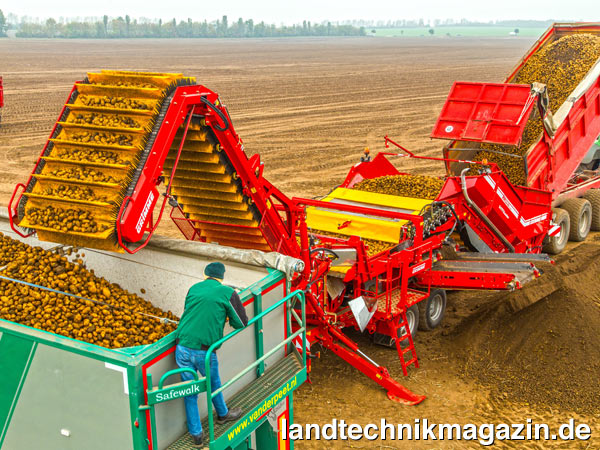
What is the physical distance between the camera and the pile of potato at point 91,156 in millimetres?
5758

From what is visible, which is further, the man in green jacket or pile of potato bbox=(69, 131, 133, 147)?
pile of potato bbox=(69, 131, 133, 147)

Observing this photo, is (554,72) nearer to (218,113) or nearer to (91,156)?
(218,113)

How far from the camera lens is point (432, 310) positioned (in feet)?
30.3

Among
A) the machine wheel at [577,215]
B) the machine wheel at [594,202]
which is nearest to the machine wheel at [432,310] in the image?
the machine wheel at [577,215]

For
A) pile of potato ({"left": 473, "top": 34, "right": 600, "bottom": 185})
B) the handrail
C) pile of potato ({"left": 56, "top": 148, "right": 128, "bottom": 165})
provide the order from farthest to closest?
pile of potato ({"left": 473, "top": 34, "right": 600, "bottom": 185}) → pile of potato ({"left": 56, "top": 148, "right": 128, "bottom": 165}) → the handrail

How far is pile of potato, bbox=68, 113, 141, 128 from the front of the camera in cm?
588

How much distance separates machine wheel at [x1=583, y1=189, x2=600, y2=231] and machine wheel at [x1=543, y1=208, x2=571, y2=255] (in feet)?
4.07

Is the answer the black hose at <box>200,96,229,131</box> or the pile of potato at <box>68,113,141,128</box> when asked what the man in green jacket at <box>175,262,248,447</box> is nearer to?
the pile of potato at <box>68,113,141,128</box>

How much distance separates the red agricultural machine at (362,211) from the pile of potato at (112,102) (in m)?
0.05

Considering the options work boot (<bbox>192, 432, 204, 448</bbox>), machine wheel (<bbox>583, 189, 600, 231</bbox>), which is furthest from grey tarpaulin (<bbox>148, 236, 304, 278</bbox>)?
machine wheel (<bbox>583, 189, 600, 231</bbox>)

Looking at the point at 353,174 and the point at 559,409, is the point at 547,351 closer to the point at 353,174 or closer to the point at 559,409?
the point at 559,409

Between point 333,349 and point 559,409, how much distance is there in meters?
2.39

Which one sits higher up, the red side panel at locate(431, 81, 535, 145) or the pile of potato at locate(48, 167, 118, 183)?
the pile of potato at locate(48, 167, 118, 183)

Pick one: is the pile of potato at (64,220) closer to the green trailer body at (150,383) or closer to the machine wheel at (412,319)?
the green trailer body at (150,383)
